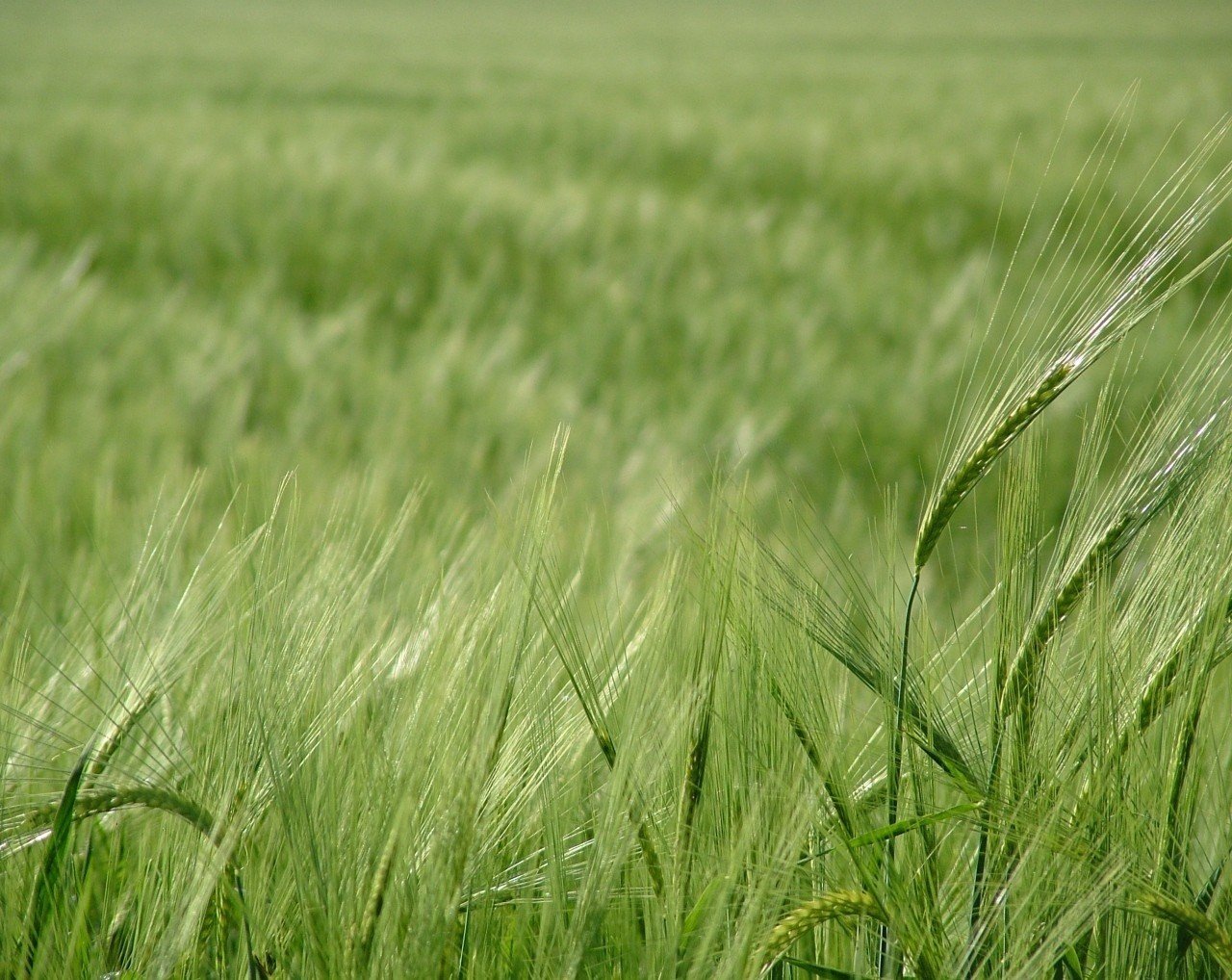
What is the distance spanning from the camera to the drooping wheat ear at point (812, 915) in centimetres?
38

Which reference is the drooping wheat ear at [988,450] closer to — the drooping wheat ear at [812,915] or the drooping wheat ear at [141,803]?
the drooping wheat ear at [812,915]

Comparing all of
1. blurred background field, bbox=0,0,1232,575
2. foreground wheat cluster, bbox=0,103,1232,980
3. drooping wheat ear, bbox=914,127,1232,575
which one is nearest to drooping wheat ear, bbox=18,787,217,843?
foreground wheat cluster, bbox=0,103,1232,980

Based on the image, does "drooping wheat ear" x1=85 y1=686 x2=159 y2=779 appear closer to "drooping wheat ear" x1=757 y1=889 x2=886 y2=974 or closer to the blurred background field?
the blurred background field

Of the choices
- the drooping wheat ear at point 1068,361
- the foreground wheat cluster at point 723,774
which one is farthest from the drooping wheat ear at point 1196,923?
the drooping wheat ear at point 1068,361

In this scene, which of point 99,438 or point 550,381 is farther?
point 550,381

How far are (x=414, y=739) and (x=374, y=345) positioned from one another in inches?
66.6

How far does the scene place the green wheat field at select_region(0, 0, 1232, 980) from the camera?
421mm

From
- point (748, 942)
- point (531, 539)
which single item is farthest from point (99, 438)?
point (748, 942)

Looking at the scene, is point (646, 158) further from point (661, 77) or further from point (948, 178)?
point (661, 77)

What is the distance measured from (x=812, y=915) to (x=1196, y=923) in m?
0.14

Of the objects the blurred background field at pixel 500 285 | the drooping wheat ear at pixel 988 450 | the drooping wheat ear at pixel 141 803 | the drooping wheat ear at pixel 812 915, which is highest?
the blurred background field at pixel 500 285

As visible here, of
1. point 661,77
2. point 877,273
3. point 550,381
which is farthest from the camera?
point 661,77

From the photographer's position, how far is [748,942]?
1.27 ft

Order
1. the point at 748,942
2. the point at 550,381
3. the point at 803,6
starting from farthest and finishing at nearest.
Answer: the point at 803,6 → the point at 550,381 → the point at 748,942
